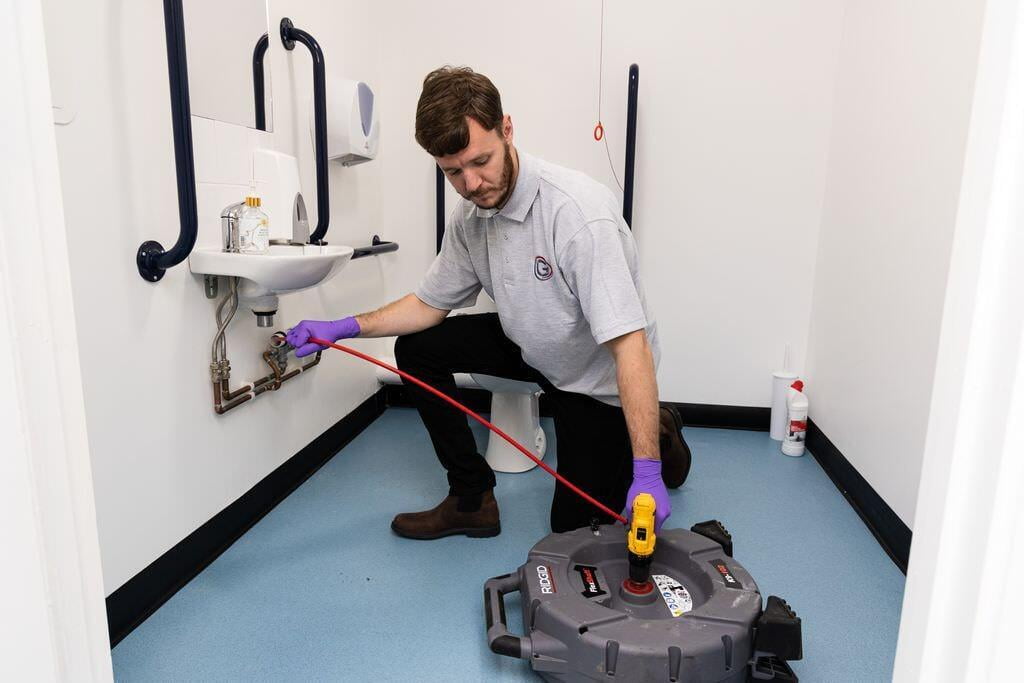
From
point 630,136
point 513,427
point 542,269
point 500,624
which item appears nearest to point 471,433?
point 513,427

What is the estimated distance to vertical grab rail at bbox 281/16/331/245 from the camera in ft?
5.88

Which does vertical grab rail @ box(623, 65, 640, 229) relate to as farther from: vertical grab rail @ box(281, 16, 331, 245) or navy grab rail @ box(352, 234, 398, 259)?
vertical grab rail @ box(281, 16, 331, 245)

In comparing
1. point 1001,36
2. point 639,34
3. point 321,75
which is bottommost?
point 1001,36

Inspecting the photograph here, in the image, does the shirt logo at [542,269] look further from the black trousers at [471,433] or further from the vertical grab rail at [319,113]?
the vertical grab rail at [319,113]

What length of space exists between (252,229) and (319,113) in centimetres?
45

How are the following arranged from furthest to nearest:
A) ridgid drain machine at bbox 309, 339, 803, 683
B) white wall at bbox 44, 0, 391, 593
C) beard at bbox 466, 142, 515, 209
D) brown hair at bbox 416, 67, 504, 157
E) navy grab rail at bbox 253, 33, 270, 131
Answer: navy grab rail at bbox 253, 33, 270, 131, beard at bbox 466, 142, 515, 209, brown hair at bbox 416, 67, 504, 157, white wall at bbox 44, 0, 391, 593, ridgid drain machine at bbox 309, 339, 803, 683

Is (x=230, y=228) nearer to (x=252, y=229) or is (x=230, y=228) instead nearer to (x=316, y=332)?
(x=252, y=229)

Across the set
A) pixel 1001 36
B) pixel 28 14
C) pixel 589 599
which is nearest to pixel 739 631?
pixel 589 599

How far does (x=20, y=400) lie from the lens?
20.4 inches

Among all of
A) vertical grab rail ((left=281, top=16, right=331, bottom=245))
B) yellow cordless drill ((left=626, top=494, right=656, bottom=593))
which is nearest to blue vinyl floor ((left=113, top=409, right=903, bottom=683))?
yellow cordless drill ((left=626, top=494, right=656, bottom=593))

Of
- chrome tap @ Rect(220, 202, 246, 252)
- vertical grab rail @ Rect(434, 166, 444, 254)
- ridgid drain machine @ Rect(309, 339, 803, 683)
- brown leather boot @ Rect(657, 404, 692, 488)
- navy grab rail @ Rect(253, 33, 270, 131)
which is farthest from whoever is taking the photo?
vertical grab rail @ Rect(434, 166, 444, 254)

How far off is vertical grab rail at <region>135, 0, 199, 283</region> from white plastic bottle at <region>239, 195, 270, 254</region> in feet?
0.53

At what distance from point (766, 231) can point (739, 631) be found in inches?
63.4

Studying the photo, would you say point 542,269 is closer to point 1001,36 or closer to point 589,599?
point 589,599
